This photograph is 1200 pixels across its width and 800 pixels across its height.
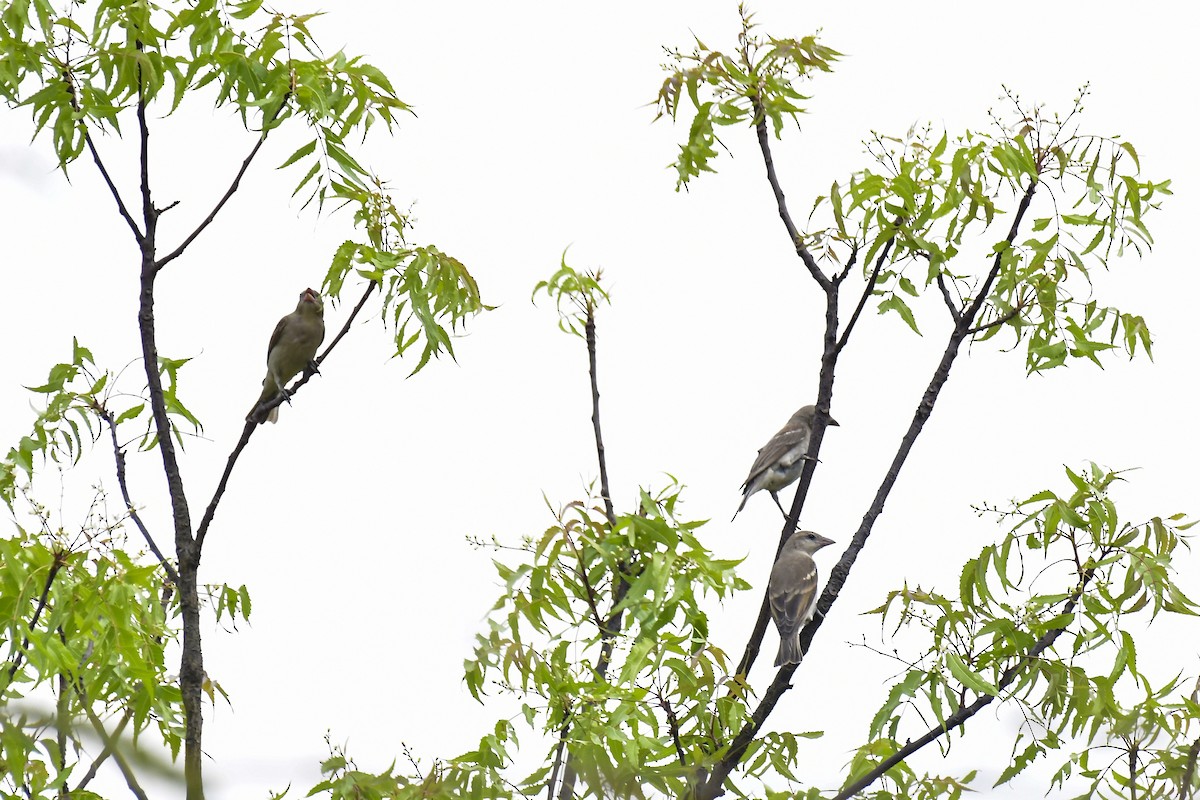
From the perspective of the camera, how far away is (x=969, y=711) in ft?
20.7

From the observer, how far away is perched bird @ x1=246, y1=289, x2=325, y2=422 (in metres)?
12.4

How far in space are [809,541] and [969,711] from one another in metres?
8.66

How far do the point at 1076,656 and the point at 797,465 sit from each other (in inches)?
320

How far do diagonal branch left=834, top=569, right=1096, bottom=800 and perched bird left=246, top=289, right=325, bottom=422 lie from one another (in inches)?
299

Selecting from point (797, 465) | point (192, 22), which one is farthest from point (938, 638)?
point (797, 465)

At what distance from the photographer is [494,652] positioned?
566 centimetres

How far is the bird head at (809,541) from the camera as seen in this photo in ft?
48.5

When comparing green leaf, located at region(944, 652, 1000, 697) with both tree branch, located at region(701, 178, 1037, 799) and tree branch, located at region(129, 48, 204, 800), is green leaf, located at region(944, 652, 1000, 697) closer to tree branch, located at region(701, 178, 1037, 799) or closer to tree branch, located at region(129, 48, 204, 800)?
tree branch, located at region(701, 178, 1037, 799)

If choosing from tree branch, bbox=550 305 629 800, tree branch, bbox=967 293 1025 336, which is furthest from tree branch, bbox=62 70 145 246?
tree branch, bbox=967 293 1025 336

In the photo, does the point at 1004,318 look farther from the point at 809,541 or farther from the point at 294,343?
the point at 809,541

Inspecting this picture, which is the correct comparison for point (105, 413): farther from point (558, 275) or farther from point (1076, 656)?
point (1076, 656)

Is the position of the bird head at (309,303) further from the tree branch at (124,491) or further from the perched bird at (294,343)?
the tree branch at (124,491)

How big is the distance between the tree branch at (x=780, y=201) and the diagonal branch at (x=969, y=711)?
2162 millimetres

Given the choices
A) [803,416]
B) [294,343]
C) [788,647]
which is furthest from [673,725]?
[803,416]
